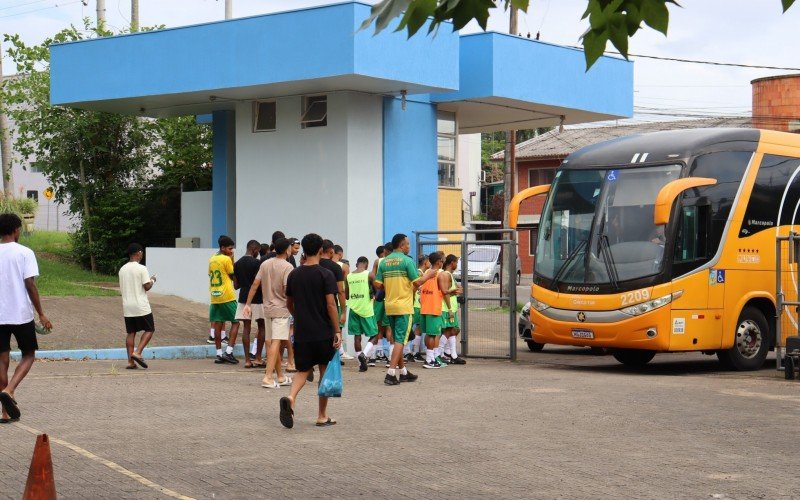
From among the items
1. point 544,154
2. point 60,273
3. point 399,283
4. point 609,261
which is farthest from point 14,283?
point 544,154

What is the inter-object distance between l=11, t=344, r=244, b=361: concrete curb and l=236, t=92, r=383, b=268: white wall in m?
3.21

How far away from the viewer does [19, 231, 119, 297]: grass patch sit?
2455 cm

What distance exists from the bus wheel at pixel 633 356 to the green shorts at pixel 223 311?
651 cm

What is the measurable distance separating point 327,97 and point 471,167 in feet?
153

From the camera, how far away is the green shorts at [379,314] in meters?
18.3

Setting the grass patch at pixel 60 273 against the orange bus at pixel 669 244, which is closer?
the orange bus at pixel 669 244

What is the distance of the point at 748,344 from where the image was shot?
58.1 ft

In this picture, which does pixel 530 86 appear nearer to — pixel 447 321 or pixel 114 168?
pixel 447 321

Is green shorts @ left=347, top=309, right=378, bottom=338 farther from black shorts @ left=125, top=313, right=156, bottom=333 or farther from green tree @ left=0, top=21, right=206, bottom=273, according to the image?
green tree @ left=0, top=21, right=206, bottom=273

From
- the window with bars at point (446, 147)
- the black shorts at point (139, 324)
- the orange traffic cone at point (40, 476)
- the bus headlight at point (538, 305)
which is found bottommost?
the orange traffic cone at point (40, 476)

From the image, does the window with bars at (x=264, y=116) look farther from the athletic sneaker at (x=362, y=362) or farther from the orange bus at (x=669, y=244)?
the athletic sneaker at (x=362, y=362)

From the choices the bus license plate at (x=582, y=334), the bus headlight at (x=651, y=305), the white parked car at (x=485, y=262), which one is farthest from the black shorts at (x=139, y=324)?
the white parked car at (x=485, y=262)

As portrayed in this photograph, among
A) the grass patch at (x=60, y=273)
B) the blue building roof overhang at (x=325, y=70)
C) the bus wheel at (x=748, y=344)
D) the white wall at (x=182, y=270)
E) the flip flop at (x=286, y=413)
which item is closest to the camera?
the flip flop at (x=286, y=413)

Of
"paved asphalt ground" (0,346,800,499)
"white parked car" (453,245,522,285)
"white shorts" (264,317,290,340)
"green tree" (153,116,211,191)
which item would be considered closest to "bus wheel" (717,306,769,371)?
"paved asphalt ground" (0,346,800,499)
